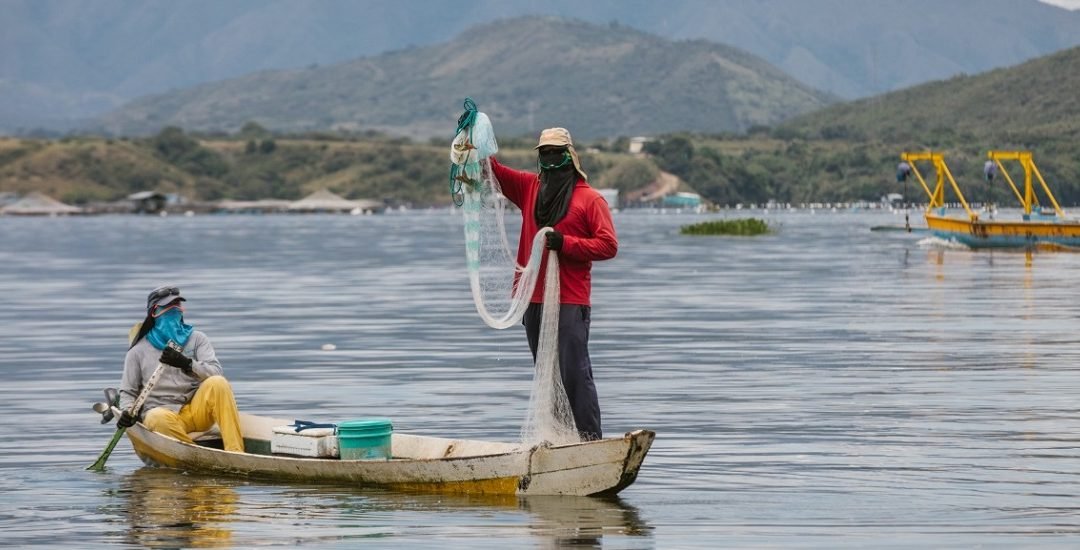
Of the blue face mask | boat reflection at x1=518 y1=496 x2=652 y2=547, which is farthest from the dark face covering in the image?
the blue face mask

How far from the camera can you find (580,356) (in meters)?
15.1

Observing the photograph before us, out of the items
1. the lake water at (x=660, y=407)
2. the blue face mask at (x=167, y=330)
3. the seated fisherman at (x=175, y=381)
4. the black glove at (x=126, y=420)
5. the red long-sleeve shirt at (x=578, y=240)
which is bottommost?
the lake water at (x=660, y=407)

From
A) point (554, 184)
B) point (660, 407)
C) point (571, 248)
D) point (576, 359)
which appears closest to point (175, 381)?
point (576, 359)

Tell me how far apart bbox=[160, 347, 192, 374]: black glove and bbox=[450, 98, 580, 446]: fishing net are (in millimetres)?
2511

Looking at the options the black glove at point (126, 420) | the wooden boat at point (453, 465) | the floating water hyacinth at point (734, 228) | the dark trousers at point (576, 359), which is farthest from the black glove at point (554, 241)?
the floating water hyacinth at point (734, 228)

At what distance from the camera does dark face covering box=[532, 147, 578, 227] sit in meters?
15.0

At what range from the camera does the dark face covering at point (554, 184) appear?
49.4 feet

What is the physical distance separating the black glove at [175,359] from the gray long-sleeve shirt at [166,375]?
9 centimetres

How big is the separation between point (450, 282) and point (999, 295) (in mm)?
15942

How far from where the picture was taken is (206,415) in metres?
16.9

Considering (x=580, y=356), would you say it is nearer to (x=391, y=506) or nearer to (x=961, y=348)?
(x=391, y=506)

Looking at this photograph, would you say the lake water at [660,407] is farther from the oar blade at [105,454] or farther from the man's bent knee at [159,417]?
the man's bent knee at [159,417]

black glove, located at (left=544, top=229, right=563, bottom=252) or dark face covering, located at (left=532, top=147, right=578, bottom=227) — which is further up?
dark face covering, located at (left=532, top=147, right=578, bottom=227)

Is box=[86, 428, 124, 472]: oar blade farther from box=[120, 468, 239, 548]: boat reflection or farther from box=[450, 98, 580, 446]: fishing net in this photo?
box=[450, 98, 580, 446]: fishing net
